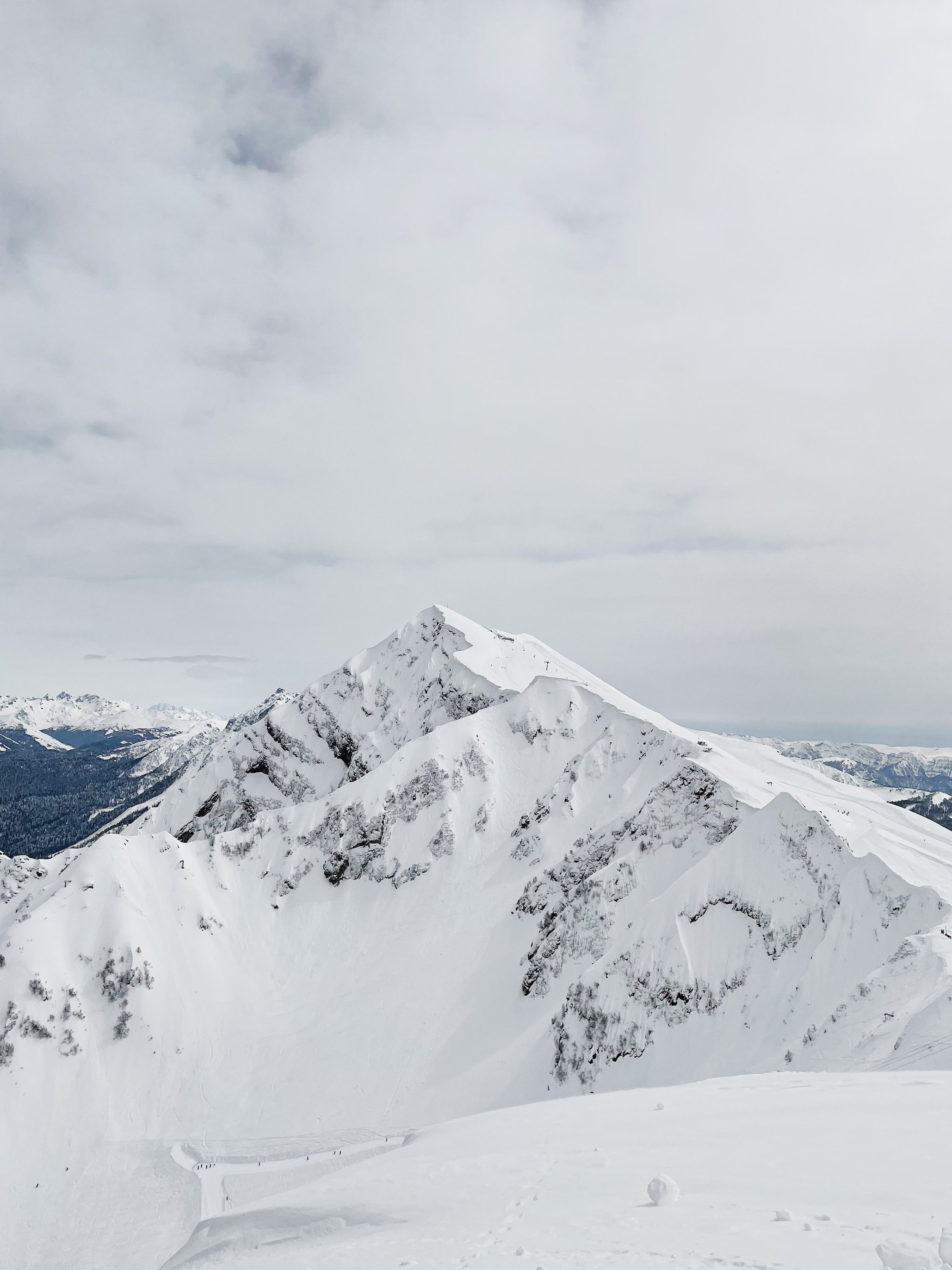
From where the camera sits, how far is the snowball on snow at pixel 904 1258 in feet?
34.5

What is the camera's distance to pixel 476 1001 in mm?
91750

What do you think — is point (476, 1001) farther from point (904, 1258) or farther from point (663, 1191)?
point (904, 1258)

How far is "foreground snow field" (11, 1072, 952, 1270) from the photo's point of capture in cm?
1330

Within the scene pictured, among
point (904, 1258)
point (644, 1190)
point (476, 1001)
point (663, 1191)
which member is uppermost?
point (904, 1258)

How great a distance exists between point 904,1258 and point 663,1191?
6.48 metres

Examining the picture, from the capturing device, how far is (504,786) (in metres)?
126

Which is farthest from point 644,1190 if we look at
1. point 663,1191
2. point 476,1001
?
point 476,1001

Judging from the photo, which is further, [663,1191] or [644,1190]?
[644,1190]

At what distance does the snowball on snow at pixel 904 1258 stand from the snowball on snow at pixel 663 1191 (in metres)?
5.57

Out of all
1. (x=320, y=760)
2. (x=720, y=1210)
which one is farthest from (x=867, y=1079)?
(x=320, y=760)

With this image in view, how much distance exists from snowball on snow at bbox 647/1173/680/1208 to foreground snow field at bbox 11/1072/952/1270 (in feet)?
0.69

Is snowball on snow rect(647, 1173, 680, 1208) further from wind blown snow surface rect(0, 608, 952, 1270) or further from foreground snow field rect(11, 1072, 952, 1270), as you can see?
wind blown snow surface rect(0, 608, 952, 1270)

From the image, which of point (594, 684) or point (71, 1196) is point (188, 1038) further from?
point (594, 684)

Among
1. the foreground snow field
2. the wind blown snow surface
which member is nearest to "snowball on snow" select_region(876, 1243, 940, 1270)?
the foreground snow field
